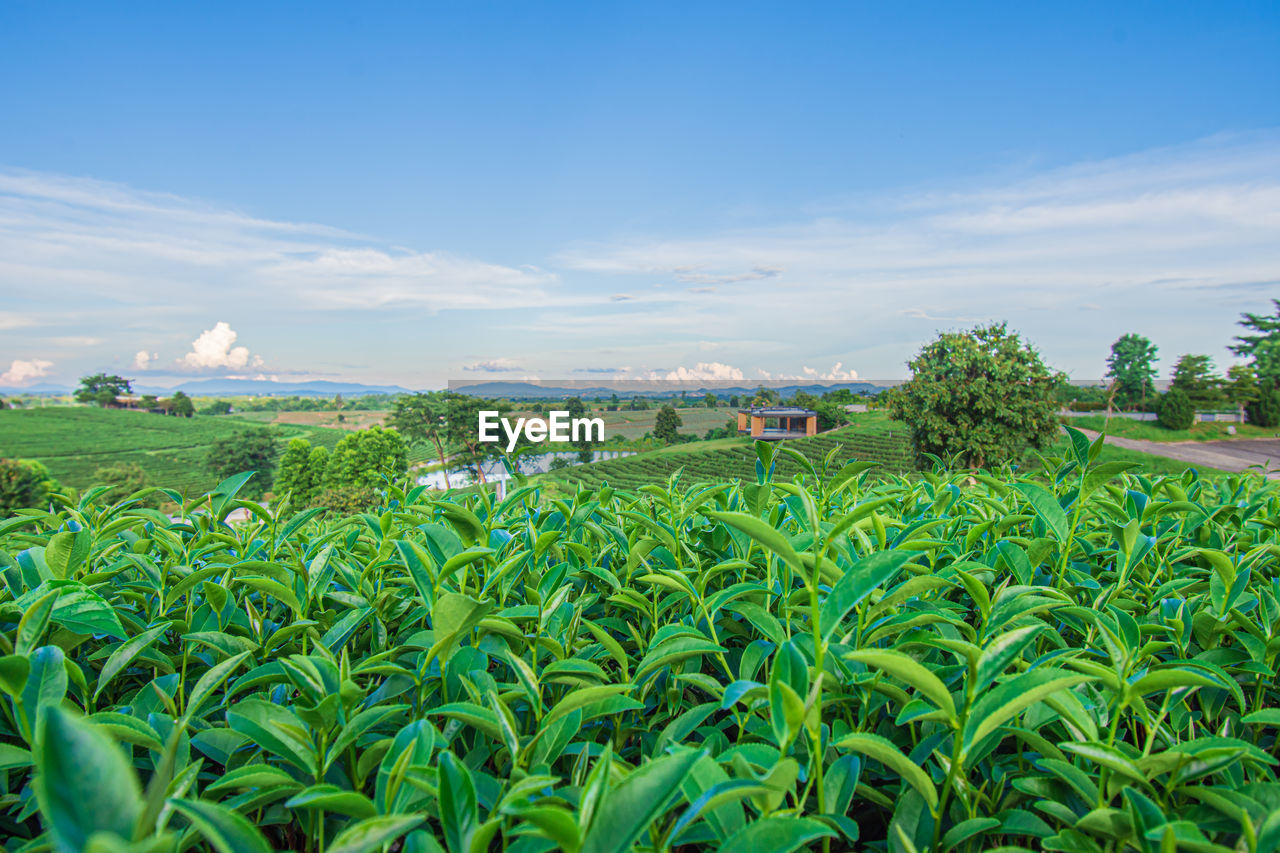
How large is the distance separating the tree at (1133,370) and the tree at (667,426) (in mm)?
49953

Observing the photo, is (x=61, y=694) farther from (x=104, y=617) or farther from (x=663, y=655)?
(x=663, y=655)

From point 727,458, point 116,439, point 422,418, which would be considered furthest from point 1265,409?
point 116,439

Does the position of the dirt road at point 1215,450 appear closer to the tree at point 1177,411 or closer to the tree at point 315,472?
the tree at point 1177,411

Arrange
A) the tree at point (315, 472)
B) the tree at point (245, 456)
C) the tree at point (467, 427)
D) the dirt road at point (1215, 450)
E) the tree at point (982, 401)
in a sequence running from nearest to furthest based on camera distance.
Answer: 1. the tree at point (982, 401)
2. the dirt road at point (1215, 450)
3. the tree at point (315, 472)
4. the tree at point (467, 427)
5. the tree at point (245, 456)

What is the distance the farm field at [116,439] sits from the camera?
7825 cm

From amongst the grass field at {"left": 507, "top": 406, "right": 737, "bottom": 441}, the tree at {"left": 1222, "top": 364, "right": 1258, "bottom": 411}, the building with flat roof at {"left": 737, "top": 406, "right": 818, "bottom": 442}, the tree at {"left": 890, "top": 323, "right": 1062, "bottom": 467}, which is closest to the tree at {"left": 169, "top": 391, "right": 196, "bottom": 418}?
the grass field at {"left": 507, "top": 406, "right": 737, "bottom": 441}

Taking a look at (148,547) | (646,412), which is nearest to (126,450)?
(646,412)

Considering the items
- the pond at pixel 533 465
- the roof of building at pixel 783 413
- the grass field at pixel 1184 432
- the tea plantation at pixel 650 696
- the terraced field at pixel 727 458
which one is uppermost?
the tea plantation at pixel 650 696

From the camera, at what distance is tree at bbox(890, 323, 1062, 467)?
92.5 ft

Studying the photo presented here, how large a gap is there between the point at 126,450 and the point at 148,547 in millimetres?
116587

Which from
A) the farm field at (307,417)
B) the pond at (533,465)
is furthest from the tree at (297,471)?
the farm field at (307,417)

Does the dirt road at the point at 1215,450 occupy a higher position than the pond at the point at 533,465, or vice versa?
the dirt road at the point at 1215,450

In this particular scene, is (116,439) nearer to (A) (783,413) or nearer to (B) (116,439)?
(B) (116,439)

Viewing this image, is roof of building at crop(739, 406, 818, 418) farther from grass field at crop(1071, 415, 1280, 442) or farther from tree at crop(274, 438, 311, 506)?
tree at crop(274, 438, 311, 506)
